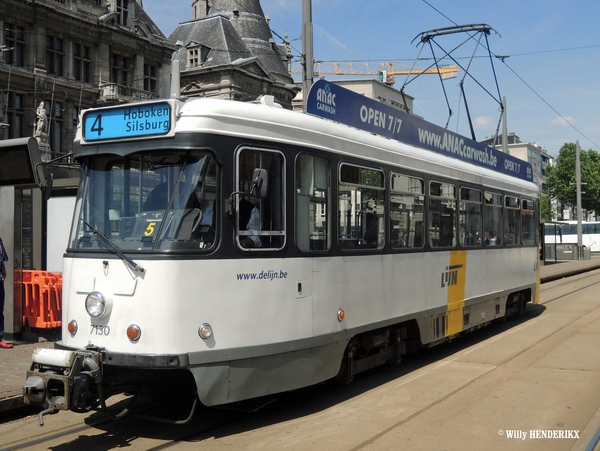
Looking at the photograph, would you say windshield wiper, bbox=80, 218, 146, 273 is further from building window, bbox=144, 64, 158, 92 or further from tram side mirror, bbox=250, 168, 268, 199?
building window, bbox=144, 64, 158, 92

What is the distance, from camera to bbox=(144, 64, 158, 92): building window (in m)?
46.2

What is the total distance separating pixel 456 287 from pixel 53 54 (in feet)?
113

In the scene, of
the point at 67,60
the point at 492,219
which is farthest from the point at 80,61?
the point at 492,219

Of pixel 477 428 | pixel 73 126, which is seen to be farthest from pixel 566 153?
pixel 477 428

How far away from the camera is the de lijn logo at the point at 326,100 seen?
781 cm

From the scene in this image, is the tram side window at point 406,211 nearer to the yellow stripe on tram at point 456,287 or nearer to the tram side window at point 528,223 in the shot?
the yellow stripe on tram at point 456,287

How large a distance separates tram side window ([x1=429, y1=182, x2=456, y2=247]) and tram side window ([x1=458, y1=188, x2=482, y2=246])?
0.37m

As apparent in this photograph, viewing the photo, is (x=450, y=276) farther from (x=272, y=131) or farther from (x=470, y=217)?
(x=272, y=131)

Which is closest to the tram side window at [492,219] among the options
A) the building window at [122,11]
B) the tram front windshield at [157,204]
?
the tram front windshield at [157,204]

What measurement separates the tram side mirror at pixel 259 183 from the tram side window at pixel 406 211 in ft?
8.80

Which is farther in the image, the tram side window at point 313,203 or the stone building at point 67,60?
the stone building at point 67,60

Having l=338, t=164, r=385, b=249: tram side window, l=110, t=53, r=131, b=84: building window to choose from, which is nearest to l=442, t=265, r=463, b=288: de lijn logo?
l=338, t=164, r=385, b=249: tram side window

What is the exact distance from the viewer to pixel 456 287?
10328 mm

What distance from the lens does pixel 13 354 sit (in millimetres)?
9836
